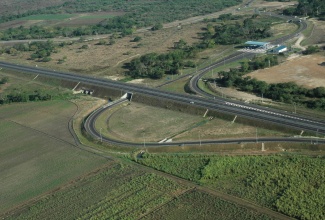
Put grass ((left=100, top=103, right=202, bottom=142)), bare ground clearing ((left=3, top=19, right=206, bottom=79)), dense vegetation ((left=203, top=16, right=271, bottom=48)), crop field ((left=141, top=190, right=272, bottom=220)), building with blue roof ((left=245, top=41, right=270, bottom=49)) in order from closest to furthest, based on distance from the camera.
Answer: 1. crop field ((left=141, top=190, right=272, bottom=220))
2. grass ((left=100, top=103, right=202, bottom=142))
3. bare ground clearing ((left=3, top=19, right=206, bottom=79))
4. building with blue roof ((left=245, top=41, right=270, bottom=49))
5. dense vegetation ((left=203, top=16, right=271, bottom=48))

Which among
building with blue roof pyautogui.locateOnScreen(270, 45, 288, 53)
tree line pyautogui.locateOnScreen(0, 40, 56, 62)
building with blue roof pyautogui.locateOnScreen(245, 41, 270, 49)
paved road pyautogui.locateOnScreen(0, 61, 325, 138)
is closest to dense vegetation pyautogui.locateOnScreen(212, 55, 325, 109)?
paved road pyautogui.locateOnScreen(0, 61, 325, 138)

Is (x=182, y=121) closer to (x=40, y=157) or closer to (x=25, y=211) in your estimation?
(x=40, y=157)

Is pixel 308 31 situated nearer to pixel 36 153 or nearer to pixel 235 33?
pixel 235 33

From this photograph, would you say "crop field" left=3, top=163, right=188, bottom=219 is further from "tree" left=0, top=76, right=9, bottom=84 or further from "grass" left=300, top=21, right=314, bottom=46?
"grass" left=300, top=21, right=314, bottom=46

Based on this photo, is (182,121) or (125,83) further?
(125,83)

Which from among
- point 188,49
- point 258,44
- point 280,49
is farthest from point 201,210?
point 188,49

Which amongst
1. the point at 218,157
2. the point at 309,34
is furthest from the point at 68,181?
the point at 309,34
